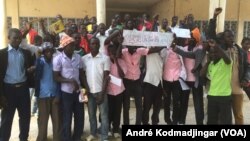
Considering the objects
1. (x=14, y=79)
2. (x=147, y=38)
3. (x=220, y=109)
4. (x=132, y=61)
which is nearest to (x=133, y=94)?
(x=132, y=61)

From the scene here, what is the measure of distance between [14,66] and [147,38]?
2126mm

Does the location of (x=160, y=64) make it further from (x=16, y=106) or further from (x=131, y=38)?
(x=16, y=106)

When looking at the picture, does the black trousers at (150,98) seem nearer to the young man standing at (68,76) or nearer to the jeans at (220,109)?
the jeans at (220,109)

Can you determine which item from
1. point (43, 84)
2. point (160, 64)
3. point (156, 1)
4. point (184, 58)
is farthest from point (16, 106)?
point (156, 1)

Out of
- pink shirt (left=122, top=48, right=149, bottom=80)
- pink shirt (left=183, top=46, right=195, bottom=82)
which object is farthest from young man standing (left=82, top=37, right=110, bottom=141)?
pink shirt (left=183, top=46, right=195, bottom=82)

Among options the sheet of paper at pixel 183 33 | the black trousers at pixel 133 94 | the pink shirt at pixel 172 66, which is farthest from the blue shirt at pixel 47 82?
the sheet of paper at pixel 183 33

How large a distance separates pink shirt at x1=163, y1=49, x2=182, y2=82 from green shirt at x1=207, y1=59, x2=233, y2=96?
85cm

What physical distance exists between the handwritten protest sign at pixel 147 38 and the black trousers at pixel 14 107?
1.77 metres

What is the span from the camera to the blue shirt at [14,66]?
4.57 m

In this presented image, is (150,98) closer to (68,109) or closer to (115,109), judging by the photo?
(115,109)

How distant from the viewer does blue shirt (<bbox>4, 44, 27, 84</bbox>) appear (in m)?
4.57

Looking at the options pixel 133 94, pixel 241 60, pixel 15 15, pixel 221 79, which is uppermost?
pixel 15 15

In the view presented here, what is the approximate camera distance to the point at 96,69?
16.4ft

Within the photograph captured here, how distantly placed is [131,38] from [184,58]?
100cm
